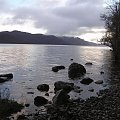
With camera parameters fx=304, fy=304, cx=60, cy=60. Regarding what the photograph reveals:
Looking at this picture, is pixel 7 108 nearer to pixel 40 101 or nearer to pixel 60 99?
pixel 40 101

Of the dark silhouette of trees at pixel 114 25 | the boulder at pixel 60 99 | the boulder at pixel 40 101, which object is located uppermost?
the dark silhouette of trees at pixel 114 25

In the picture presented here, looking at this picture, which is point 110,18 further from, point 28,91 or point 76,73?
point 28,91

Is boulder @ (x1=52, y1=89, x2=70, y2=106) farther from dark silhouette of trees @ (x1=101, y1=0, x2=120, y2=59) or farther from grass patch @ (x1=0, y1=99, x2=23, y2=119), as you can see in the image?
dark silhouette of trees @ (x1=101, y1=0, x2=120, y2=59)

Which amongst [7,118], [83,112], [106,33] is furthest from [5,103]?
[106,33]

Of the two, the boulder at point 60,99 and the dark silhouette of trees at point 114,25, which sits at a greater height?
the dark silhouette of trees at point 114,25

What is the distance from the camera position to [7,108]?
79.7 feet

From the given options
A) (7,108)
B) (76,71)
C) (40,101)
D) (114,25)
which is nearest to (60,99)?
(40,101)

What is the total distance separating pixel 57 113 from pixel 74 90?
12.7m

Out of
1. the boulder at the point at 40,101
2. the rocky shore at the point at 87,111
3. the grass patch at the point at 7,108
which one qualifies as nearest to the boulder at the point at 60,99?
the rocky shore at the point at 87,111

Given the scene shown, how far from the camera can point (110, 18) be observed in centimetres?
7706

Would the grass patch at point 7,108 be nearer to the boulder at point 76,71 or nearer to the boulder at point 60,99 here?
the boulder at point 60,99

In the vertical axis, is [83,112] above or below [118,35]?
below

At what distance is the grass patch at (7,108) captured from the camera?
76.8 ft

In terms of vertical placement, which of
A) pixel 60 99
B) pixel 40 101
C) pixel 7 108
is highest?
pixel 60 99
